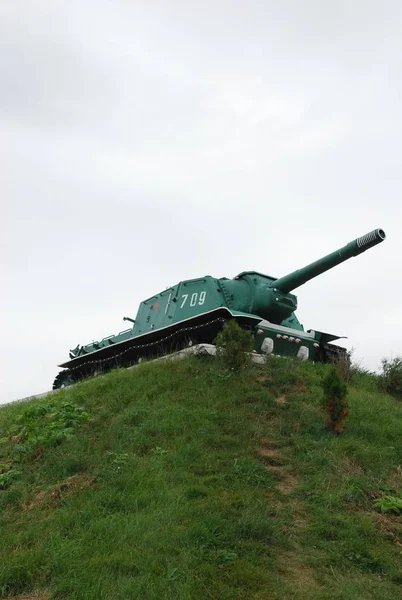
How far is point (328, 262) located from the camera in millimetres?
13398

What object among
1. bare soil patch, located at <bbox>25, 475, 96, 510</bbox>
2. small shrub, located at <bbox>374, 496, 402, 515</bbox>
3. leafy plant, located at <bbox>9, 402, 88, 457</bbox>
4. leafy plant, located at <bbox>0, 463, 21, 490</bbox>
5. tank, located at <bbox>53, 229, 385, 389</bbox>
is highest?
tank, located at <bbox>53, 229, 385, 389</bbox>

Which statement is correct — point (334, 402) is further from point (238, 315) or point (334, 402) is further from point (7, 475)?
point (7, 475)

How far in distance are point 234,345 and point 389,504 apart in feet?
16.0

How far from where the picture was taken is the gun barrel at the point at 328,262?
39.5ft

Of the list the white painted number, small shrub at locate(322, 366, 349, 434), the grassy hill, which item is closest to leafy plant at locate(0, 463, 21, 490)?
the grassy hill

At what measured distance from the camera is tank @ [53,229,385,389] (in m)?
13.3

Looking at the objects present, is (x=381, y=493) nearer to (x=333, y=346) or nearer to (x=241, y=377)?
(x=241, y=377)

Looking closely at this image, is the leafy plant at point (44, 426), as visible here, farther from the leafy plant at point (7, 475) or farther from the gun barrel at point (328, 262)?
the gun barrel at point (328, 262)

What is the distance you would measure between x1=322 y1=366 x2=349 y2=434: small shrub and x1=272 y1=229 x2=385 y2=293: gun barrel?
11.5 feet

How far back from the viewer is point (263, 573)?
5.64m

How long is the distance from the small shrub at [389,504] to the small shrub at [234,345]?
472cm

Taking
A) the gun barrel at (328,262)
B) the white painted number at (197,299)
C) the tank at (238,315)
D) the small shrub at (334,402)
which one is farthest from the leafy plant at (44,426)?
the gun barrel at (328,262)

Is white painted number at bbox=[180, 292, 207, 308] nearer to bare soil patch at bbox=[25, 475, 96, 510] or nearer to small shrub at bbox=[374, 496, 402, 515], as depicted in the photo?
bare soil patch at bbox=[25, 475, 96, 510]

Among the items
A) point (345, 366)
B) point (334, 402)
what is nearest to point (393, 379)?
point (345, 366)
